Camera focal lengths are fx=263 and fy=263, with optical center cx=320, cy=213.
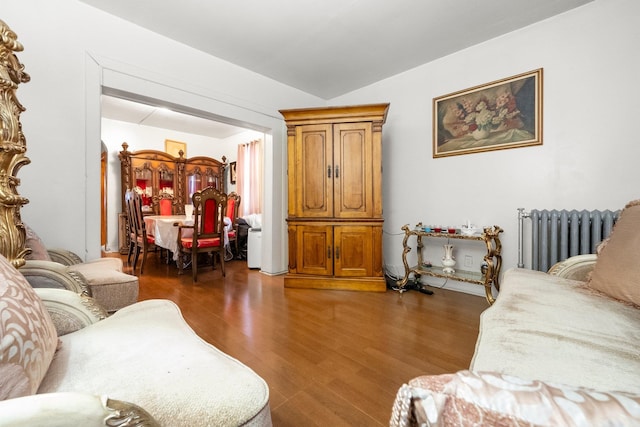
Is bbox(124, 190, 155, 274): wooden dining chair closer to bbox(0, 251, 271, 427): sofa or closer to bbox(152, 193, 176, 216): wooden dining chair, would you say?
bbox(152, 193, 176, 216): wooden dining chair

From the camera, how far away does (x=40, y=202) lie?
2.04 meters

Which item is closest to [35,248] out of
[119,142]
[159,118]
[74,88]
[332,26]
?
[74,88]

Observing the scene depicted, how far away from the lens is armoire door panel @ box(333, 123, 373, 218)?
9.77 ft

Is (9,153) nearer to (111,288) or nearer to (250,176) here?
(111,288)

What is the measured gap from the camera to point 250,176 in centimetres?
572

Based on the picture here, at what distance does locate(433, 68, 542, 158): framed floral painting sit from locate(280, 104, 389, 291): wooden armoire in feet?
2.35

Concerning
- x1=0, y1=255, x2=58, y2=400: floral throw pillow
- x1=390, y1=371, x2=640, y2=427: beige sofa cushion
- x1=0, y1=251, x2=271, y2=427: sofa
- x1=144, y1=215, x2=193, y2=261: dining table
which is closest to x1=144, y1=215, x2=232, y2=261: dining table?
x1=144, y1=215, x2=193, y2=261: dining table

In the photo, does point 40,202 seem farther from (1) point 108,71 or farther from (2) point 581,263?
(2) point 581,263

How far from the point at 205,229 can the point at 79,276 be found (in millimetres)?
2164

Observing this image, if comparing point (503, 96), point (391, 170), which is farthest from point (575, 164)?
point (391, 170)

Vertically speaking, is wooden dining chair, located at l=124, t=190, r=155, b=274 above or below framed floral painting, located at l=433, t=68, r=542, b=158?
below

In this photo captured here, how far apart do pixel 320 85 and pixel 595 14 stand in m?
2.73

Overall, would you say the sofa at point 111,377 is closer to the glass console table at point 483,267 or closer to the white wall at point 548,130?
the glass console table at point 483,267

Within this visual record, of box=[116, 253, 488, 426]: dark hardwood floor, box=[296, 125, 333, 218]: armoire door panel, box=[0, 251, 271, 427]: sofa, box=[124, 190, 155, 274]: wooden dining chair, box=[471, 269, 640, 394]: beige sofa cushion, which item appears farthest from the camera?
box=[124, 190, 155, 274]: wooden dining chair
